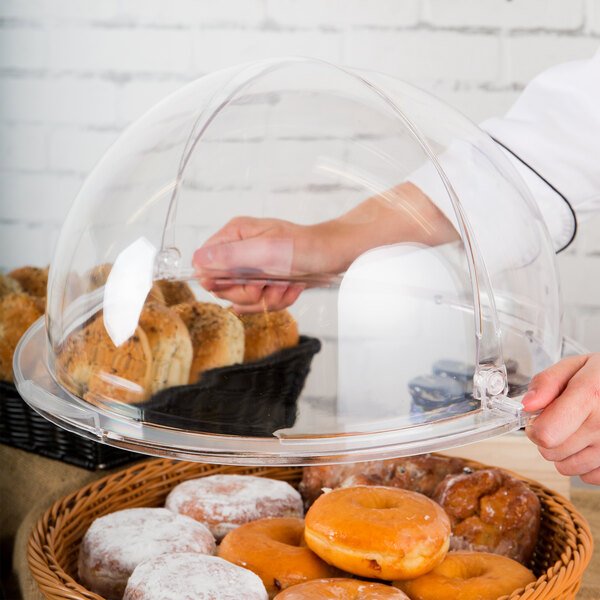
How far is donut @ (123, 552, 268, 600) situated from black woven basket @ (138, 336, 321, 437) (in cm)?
13

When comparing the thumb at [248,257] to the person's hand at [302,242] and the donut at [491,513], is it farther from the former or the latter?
the donut at [491,513]

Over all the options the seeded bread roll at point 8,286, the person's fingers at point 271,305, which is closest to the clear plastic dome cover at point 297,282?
the person's fingers at point 271,305

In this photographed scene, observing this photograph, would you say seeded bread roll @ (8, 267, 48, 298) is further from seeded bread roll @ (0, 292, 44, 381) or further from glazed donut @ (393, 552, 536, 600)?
glazed donut @ (393, 552, 536, 600)

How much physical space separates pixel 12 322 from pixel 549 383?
0.63 metres

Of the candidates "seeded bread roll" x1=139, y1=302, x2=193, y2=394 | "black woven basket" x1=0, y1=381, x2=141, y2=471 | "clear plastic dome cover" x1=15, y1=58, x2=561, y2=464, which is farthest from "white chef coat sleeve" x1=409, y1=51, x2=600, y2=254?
"black woven basket" x1=0, y1=381, x2=141, y2=471

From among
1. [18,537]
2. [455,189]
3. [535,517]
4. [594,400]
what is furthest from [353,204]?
[18,537]

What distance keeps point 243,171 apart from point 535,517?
1.35 ft

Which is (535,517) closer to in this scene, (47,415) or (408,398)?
(408,398)

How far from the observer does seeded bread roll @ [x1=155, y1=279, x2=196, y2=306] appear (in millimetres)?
537

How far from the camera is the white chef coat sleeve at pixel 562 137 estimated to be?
83cm

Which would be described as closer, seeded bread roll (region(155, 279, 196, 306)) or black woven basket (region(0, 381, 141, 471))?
seeded bread roll (region(155, 279, 196, 306))

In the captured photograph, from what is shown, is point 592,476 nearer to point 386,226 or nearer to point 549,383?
point 549,383

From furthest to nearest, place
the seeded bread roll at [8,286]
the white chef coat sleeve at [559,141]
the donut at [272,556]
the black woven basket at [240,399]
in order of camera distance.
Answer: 1. the seeded bread roll at [8,286]
2. the white chef coat sleeve at [559,141]
3. the donut at [272,556]
4. the black woven basket at [240,399]

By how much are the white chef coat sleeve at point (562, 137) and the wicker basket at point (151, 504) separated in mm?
311
